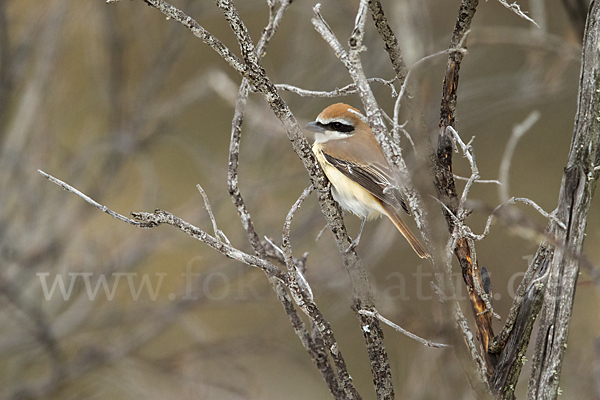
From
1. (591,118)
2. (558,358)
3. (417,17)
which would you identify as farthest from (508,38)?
(558,358)

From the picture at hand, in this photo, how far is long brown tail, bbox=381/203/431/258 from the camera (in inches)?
118

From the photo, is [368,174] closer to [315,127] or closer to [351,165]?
[351,165]

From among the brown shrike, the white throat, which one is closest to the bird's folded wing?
the brown shrike

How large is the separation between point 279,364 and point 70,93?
3.20m

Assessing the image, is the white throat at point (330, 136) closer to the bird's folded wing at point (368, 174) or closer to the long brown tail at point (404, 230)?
the bird's folded wing at point (368, 174)

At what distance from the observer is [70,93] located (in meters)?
4.37

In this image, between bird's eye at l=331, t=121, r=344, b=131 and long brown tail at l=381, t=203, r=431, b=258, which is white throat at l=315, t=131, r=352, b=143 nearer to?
bird's eye at l=331, t=121, r=344, b=131

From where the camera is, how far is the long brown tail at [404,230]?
9.87 ft

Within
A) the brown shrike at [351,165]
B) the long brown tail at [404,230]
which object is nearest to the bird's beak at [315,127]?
the brown shrike at [351,165]

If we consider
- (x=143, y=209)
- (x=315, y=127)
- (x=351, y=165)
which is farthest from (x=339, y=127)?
(x=143, y=209)

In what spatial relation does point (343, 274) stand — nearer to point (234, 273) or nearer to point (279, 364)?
point (234, 273)

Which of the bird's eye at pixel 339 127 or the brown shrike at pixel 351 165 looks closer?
the brown shrike at pixel 351 165

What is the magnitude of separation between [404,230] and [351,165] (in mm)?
508

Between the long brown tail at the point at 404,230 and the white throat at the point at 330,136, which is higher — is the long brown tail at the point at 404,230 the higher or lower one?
the lower one
